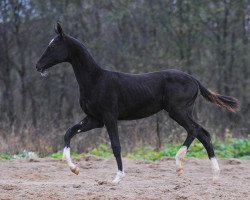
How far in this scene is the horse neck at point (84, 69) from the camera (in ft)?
29.9

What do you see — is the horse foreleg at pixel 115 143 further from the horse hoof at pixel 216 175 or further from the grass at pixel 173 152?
the grass at pixel 173 152

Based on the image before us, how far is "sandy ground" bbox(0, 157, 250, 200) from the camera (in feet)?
26.2

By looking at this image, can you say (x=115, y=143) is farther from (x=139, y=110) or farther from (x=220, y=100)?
(x=220, y=100)

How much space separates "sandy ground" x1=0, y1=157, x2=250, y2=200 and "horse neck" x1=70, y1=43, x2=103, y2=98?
1.52 meters

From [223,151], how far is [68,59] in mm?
7486

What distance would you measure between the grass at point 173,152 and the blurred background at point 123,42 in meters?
8.78

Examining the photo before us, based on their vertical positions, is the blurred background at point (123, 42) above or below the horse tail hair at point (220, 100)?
above

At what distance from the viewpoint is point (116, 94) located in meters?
9.13

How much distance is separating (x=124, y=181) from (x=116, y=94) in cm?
152

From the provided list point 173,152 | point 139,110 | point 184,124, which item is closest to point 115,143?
point 139,110

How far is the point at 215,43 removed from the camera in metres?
30.4

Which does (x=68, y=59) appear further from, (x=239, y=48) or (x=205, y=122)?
(x=239, y=48)

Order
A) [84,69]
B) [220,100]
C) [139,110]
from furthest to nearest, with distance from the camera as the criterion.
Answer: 1. [220,100]
2. [139,110]
3. [84,69]

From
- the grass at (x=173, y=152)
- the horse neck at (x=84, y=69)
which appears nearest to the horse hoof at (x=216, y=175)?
the horse neck at (x=84, y=69)
